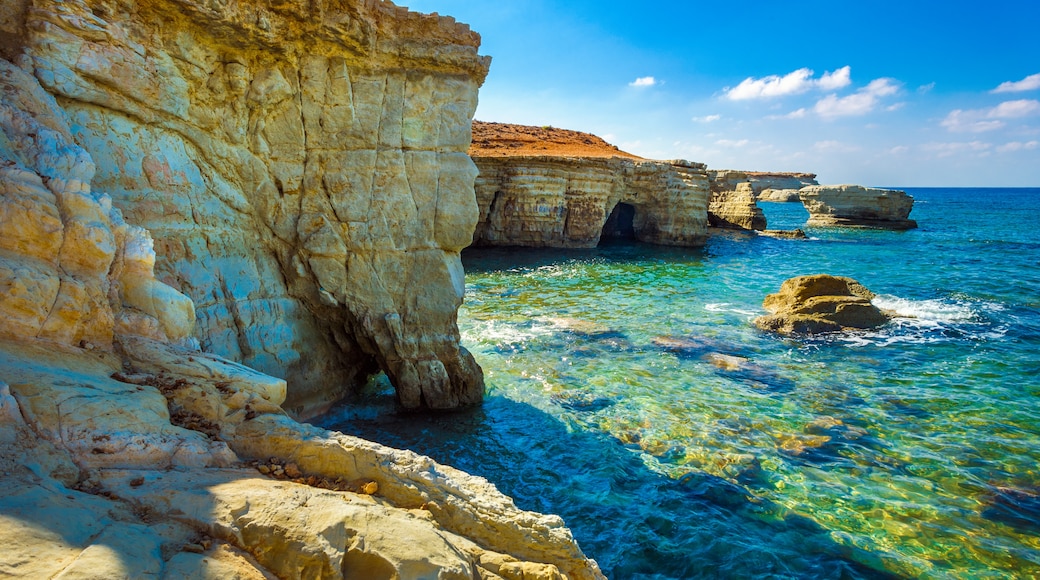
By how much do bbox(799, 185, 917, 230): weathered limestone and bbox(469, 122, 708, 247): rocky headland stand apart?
78.3 feet

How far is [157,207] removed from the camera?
23.2ft

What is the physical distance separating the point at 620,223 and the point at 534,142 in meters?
8.84

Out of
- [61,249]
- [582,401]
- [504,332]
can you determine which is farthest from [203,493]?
[504,332]

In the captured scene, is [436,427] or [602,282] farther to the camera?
[602,282]

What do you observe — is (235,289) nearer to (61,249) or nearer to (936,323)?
(61,249)

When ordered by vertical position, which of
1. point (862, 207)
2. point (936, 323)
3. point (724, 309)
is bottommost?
point (724, 309)

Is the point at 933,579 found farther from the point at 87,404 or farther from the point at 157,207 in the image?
the point at 157,207

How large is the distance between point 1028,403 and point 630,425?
785 centimetres

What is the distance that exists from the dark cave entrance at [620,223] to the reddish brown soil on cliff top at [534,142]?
13.1 feet

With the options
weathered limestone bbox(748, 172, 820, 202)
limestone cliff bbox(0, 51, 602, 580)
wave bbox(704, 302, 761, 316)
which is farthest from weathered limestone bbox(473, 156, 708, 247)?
weathered limestone bbox(748, 172, 820, 202)

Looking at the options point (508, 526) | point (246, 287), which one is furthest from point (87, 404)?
point (246, 287)

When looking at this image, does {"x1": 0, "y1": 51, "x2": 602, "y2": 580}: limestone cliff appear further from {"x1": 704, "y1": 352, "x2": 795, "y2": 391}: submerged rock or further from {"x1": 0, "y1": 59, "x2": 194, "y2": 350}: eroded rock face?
{"x1": 704, "y1": 352, "x2": 795, "y2": 391}: submerged rock

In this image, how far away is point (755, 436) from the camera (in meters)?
9.33

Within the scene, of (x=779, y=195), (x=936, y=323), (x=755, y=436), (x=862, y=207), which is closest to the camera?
(x=755, y=436)
